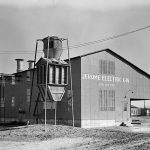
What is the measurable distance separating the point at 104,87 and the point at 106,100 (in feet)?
4.73

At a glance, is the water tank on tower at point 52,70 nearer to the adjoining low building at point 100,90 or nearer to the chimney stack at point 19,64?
the adjoining low building at point 100,90

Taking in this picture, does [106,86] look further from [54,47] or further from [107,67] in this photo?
[54,47]

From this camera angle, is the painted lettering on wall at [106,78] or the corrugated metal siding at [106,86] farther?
the painted lettering on wall at [106,78]

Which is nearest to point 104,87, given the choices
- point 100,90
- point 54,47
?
point 100,90

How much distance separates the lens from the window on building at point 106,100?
3466cm

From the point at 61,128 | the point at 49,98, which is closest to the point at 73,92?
the point at 49,98

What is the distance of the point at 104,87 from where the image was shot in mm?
35250

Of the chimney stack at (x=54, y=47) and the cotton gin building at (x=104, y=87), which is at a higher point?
the chimney stack at (x=54, y=47)

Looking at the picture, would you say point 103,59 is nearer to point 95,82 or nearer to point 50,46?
point 95,82

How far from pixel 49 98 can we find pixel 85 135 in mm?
6650

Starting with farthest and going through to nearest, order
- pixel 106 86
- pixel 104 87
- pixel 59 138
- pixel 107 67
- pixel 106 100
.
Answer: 1. pixel 107 67
2. pixel 106 86
3. pixel 104 87
4. pixel 106 100
5. pixel 59 138

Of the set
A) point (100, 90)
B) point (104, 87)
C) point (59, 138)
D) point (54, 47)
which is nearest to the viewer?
point (59, 138)

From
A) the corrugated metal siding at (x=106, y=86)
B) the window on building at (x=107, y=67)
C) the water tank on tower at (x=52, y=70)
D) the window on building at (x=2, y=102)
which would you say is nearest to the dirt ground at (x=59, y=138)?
the water tank on tower at (x=52, y=70)

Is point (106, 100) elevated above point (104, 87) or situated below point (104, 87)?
below
